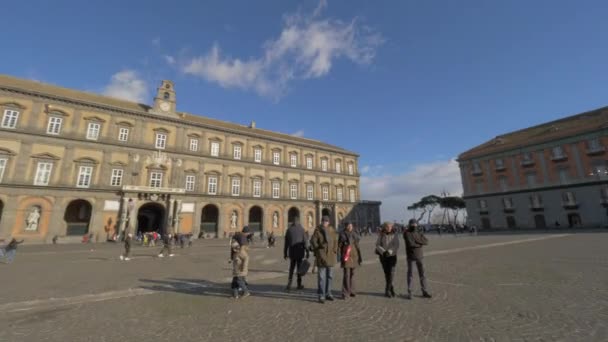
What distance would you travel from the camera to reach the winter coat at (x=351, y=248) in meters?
5.95

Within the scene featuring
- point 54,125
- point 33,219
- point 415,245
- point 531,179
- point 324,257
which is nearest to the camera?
point 324,257

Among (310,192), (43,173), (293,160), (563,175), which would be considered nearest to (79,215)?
(43,173)

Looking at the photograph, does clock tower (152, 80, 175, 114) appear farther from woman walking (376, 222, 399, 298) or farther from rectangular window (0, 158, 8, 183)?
woman walking (376, 222, 399, 298)

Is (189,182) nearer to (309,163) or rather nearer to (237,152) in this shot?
(237,152)

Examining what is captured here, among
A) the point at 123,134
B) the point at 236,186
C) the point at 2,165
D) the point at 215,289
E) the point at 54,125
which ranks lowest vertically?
the point at 215,289

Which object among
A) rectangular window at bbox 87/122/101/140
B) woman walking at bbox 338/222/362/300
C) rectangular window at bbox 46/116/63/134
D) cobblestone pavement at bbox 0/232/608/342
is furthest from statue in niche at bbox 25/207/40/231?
woman walking at bbox 338/222/362/300

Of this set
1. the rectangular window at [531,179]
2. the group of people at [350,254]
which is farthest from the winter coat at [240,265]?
the rectangular window at [531,179]

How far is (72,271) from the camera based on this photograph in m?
10.1

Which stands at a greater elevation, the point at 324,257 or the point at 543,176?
the point at 543,176

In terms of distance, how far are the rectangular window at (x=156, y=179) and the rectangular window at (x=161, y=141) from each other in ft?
10.7

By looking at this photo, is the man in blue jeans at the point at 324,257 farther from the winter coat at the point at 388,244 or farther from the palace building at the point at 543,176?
the palace building at the point at 543,176

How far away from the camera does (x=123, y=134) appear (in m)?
30.7

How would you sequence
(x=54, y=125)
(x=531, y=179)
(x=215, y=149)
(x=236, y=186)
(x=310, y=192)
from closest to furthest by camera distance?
(x=54, y=125)
(x=215, y=149)
(x=236, y=186)
(x=531, y=179)
(x=310, y=192)

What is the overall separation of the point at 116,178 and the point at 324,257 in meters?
31.8
